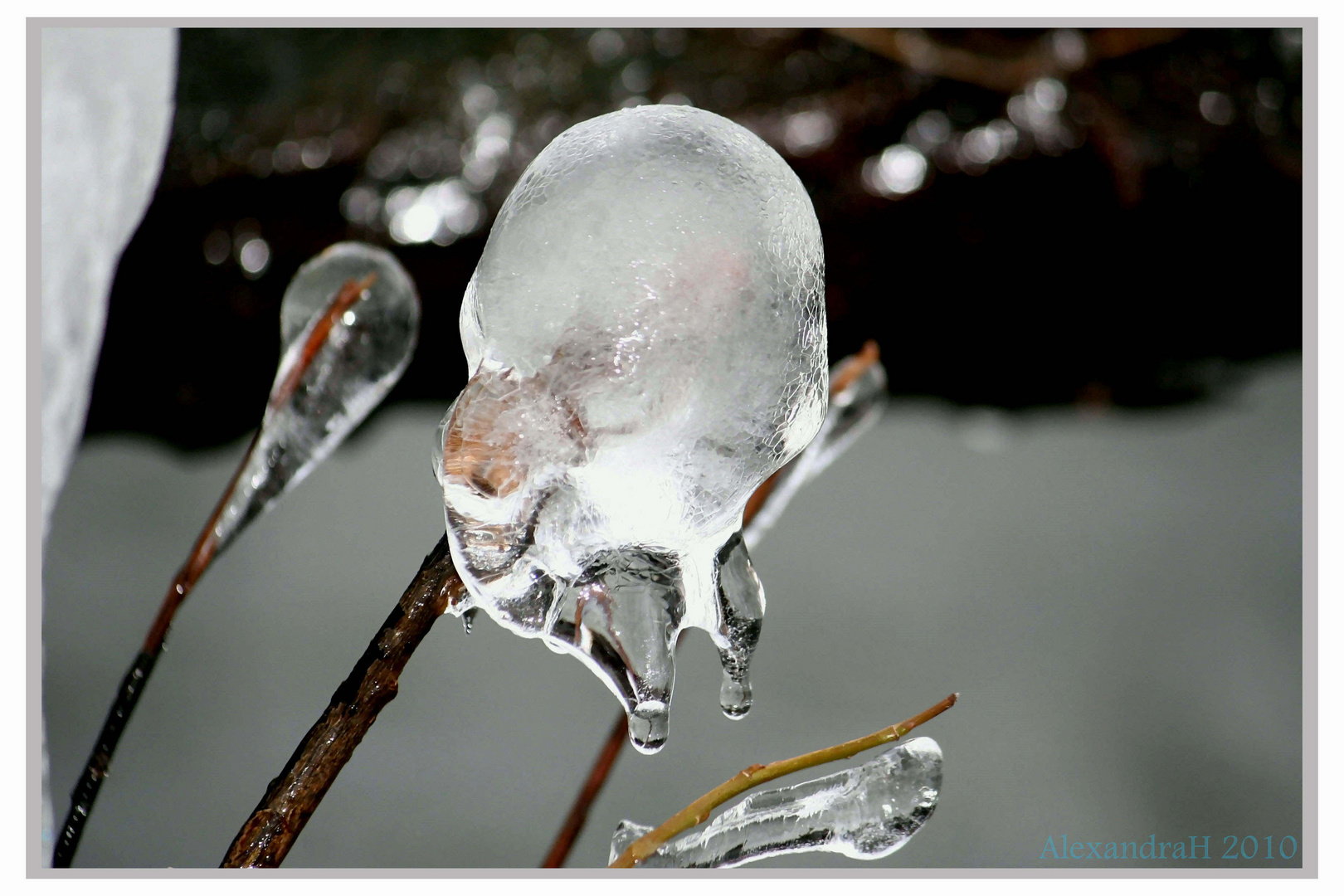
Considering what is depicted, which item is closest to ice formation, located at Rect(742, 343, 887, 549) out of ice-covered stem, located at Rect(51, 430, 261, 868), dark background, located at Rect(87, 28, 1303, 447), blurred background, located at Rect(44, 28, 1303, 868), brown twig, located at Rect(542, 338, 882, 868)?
brown twig, located at Rect(542, 338, 882, 868)

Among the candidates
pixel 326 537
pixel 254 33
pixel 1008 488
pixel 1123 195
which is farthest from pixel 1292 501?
pixel 254 33

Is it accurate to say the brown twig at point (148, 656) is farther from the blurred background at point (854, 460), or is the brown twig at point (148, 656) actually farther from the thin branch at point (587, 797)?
the blurred background at point (854, 460)

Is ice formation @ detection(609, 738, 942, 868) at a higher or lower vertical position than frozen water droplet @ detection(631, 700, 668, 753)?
lower

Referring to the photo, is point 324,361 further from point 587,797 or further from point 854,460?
point 854,460

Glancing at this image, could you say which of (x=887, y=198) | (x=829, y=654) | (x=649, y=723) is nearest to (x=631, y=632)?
(x=649, y=723)

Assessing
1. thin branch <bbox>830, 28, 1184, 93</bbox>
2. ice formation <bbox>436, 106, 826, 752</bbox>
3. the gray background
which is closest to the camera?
ice formation <bbox>436, 106, 826, 752</bbox>

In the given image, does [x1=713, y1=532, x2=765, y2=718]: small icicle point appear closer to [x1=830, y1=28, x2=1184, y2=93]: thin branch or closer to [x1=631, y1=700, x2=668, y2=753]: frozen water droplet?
[x1=631, y1=700, x2=668, y2=753]: frozen water droplet
